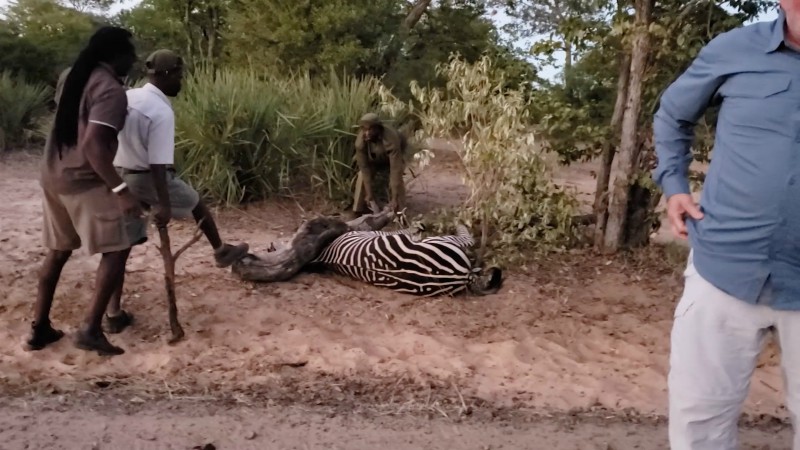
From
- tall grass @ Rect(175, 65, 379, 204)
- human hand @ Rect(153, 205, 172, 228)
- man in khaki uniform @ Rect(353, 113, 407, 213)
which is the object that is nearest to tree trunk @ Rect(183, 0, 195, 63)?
tall grass @ Rect(175, 65, 379, 204)

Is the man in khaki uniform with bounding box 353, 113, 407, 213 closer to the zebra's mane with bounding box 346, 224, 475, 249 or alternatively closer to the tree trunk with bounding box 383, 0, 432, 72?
the zebra's mane with bounding box 346, 224, 475, 249

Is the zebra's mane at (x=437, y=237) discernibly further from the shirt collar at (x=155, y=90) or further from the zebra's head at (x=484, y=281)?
the shirt collar at (x=155, y=90)

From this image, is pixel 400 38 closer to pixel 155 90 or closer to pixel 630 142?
pixel 630 142

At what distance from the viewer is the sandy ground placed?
4.13 meters

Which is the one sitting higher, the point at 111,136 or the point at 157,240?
the point at 111,136

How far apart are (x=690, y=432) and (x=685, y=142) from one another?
0.98m

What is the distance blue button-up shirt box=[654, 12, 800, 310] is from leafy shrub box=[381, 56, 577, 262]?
155 inches

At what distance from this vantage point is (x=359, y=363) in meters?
5.00

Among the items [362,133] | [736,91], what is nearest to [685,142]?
[736,91]

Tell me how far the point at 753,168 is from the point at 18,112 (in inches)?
464

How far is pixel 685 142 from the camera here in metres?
2.88

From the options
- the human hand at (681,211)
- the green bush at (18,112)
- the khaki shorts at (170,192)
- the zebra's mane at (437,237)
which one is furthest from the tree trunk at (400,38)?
the human hand at (681,211)

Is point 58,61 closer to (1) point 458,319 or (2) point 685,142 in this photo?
(1) point 458,319

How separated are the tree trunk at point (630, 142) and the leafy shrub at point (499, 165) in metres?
0.36
